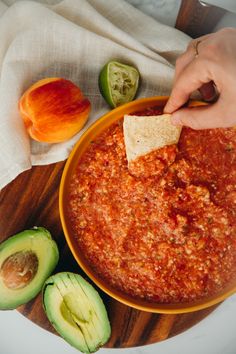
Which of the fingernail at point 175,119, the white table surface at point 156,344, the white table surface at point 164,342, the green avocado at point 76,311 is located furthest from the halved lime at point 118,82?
the white table surface at point 156,344

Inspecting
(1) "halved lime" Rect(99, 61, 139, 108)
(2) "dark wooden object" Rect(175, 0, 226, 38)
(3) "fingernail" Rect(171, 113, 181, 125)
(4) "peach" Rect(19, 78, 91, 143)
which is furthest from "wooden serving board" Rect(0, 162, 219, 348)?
(2) "dark wooden object" Rect(175, 0, 226, 38)

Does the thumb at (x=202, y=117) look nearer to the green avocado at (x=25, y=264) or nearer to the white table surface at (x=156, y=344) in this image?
the green avocado at (x=25, y=264)

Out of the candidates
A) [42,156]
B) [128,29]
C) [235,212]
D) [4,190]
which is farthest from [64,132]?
[235,212]

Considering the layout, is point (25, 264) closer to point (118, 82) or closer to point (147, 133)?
point (147, 133)

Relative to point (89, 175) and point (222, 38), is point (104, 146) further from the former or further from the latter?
point (222, 38)

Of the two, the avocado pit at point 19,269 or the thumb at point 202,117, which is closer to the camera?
the thumb at point 202,117

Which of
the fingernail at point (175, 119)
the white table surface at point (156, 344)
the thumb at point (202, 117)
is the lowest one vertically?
the white table surface at point (156, 344)

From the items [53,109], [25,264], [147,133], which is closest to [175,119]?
[147,133]

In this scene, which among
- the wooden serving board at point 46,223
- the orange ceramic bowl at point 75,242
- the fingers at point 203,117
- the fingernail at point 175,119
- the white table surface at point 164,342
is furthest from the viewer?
the white table surface at point 164,342
